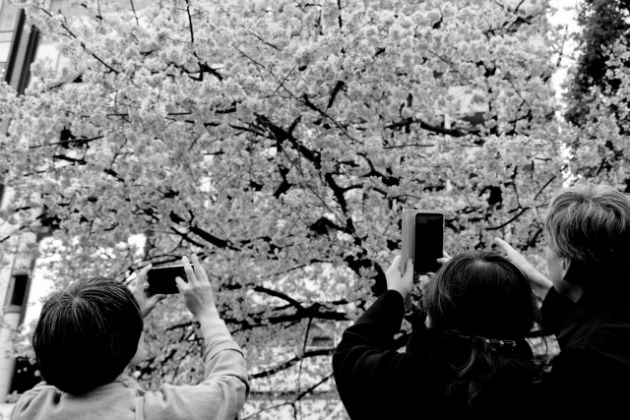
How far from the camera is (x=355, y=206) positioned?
17.0ft

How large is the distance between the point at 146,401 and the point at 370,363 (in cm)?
50

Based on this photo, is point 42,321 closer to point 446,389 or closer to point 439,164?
point 446,389

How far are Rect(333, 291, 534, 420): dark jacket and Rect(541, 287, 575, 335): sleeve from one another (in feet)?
1.02

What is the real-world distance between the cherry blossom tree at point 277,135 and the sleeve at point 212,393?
9.06ft

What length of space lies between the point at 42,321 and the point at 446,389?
883 millimetres

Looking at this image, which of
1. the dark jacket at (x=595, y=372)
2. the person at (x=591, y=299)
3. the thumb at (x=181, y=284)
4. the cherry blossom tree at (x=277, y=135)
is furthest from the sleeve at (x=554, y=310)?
the cherry blossom tree at (x=277, y=135)

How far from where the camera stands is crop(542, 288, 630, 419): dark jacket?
3.63ft

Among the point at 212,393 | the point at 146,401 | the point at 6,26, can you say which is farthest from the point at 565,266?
the point at 6,26

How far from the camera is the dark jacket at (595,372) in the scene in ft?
3.63

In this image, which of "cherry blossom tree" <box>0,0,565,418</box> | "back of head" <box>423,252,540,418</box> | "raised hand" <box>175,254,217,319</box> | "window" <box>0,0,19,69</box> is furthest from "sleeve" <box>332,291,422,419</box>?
"window" <box>0,0,19,69</box>

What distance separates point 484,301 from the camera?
1.25 metres

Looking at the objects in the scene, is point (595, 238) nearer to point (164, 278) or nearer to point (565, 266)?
point (565, 266)

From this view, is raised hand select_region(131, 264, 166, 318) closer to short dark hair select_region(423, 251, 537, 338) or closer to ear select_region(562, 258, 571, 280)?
short dark hair select_region(423, 251, 537, 338)

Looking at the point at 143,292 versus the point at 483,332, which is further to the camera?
the point at 143,292
